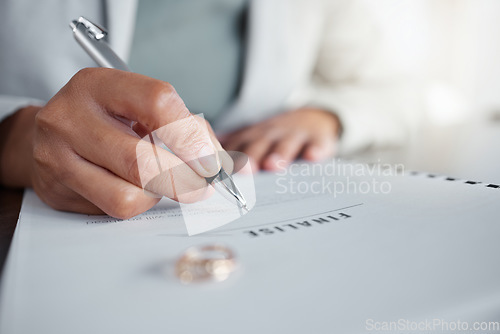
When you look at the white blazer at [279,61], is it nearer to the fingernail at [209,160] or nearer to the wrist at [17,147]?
the wrist at [17,147]

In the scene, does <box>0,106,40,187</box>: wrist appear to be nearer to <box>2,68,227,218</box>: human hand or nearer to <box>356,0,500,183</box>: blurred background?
<box>2,68,227,218</box>: human hand

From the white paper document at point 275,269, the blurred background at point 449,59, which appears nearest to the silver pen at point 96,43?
the white paper document at point 275,269

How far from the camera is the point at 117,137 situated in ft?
0.77

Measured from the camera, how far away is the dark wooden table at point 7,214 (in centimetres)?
23

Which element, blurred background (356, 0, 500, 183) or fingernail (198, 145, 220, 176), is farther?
blurred background (356, 0, 500, 183)

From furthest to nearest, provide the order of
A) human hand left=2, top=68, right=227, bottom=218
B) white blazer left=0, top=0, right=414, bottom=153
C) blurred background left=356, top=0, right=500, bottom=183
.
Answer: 1. blurred background left=356, top=0, right=500, bottom=183
2. white blazer left=0, top=0, right=414, bottom=153
3. human hand left=2, top=68, right=227, bottom=218

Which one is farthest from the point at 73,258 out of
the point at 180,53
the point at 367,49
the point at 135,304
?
the point at 367,49

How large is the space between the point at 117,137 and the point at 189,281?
118mm

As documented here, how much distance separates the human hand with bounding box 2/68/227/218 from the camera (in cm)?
23

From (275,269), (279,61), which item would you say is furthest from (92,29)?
(279,61)

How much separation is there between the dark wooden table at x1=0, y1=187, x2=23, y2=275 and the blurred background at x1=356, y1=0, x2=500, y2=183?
2.15ft

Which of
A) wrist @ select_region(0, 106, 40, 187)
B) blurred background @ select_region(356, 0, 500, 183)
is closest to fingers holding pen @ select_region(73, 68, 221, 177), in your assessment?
wrist @ select_region(0, 106, 40, 187)

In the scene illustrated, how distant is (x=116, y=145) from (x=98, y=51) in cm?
9

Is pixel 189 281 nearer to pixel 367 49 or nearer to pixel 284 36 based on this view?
pixel 284 36
